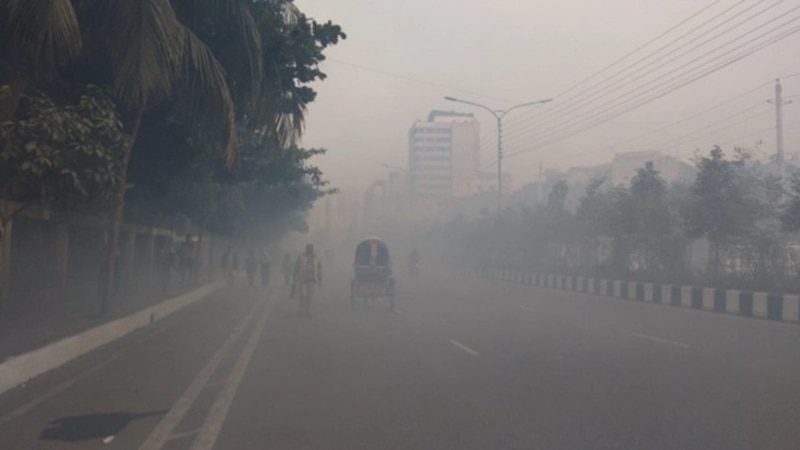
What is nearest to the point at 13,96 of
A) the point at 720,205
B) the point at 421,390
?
the point at 421,390

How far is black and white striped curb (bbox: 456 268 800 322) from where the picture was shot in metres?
23.4

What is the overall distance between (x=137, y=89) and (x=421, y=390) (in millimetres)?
7253

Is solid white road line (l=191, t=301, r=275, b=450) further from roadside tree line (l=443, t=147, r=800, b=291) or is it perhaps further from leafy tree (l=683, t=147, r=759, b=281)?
leafy tree (l=683, t=147, r=759, b=281)

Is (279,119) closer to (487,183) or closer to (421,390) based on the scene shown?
(421,390)

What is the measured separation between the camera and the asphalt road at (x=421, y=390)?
8031mm

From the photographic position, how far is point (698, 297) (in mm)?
27828

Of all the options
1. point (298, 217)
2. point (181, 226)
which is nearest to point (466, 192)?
point (298, 217)

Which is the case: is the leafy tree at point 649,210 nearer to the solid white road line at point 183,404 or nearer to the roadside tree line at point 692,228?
the roadside tree line at point 692,228

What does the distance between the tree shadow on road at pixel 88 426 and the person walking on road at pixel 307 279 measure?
14.6 metres

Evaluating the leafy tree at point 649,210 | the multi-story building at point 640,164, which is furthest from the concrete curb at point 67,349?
the multi-story building at point 640,164

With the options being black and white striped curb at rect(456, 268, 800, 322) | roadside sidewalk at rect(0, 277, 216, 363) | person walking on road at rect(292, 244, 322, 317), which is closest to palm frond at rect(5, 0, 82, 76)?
roadside sidewalk at rect(0, 277, 216, 363)

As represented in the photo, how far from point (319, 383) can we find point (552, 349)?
555 centimetres

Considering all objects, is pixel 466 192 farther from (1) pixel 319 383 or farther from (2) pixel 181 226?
(1) pixel 319 383

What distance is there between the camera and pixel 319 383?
11430 mm
